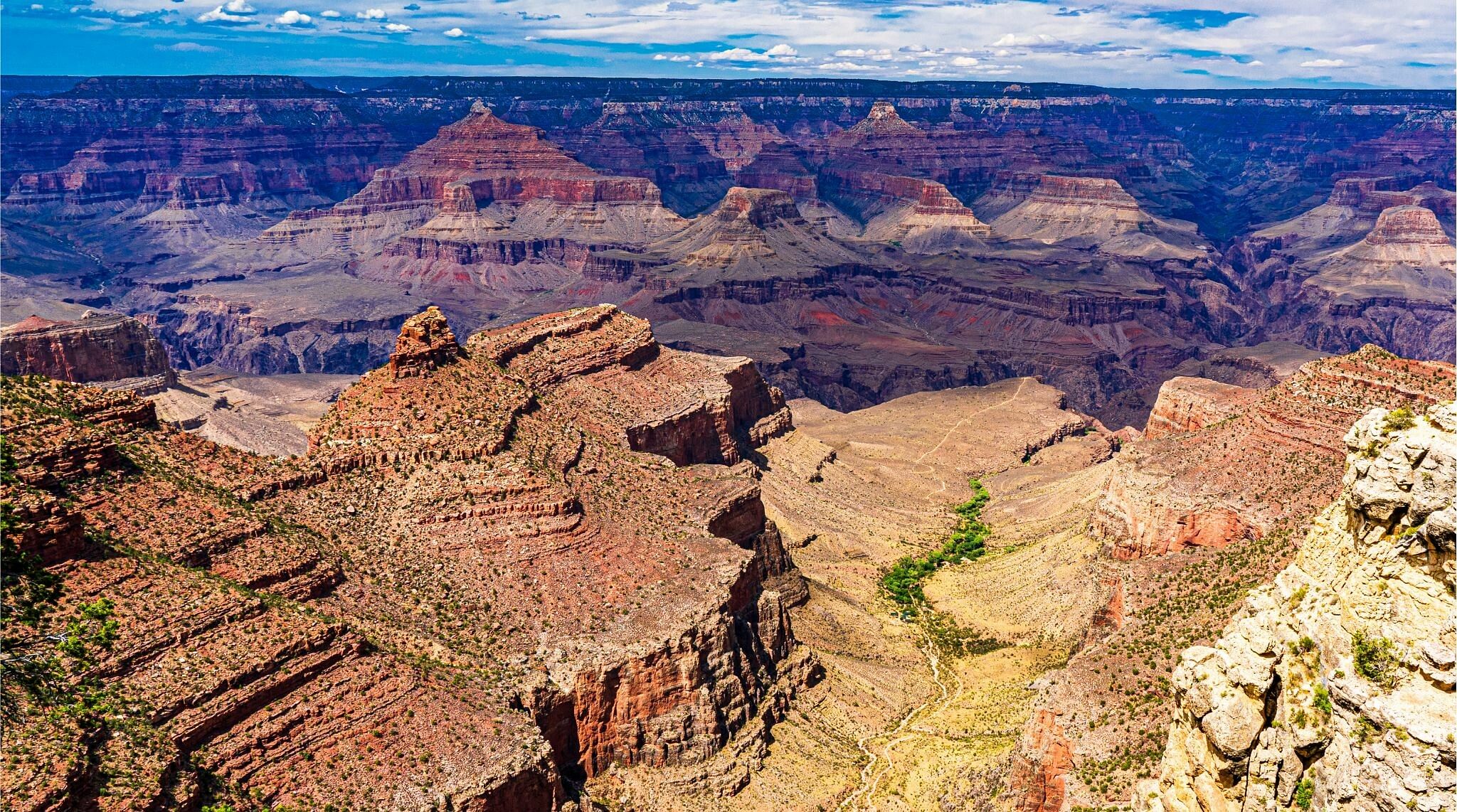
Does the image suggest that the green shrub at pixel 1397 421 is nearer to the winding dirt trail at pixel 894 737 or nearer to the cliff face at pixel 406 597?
the cliff face at pixel 406 597

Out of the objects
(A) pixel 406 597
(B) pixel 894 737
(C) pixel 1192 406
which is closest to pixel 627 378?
(B) pixel 894 737

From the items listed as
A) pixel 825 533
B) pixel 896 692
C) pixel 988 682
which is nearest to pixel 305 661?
pixel 896 692

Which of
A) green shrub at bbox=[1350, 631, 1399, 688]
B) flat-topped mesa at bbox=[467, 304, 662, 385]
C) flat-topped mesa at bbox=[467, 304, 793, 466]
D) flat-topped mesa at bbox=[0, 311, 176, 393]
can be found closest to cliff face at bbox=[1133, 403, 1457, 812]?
green shrub at bbox=[1350, 631, 1399, 688]

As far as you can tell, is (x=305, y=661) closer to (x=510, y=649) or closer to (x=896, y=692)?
(x=510, y=649)

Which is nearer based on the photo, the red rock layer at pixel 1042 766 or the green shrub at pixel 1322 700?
the green shrub at pixel 1322 700

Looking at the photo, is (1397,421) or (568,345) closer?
(1397,421)

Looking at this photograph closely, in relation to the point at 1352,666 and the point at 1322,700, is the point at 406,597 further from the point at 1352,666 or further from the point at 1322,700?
the point at 1352,666

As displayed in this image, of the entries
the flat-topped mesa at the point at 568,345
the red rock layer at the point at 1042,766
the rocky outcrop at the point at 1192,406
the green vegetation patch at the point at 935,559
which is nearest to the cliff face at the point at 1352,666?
the red rock layer at the point at 1042,766
